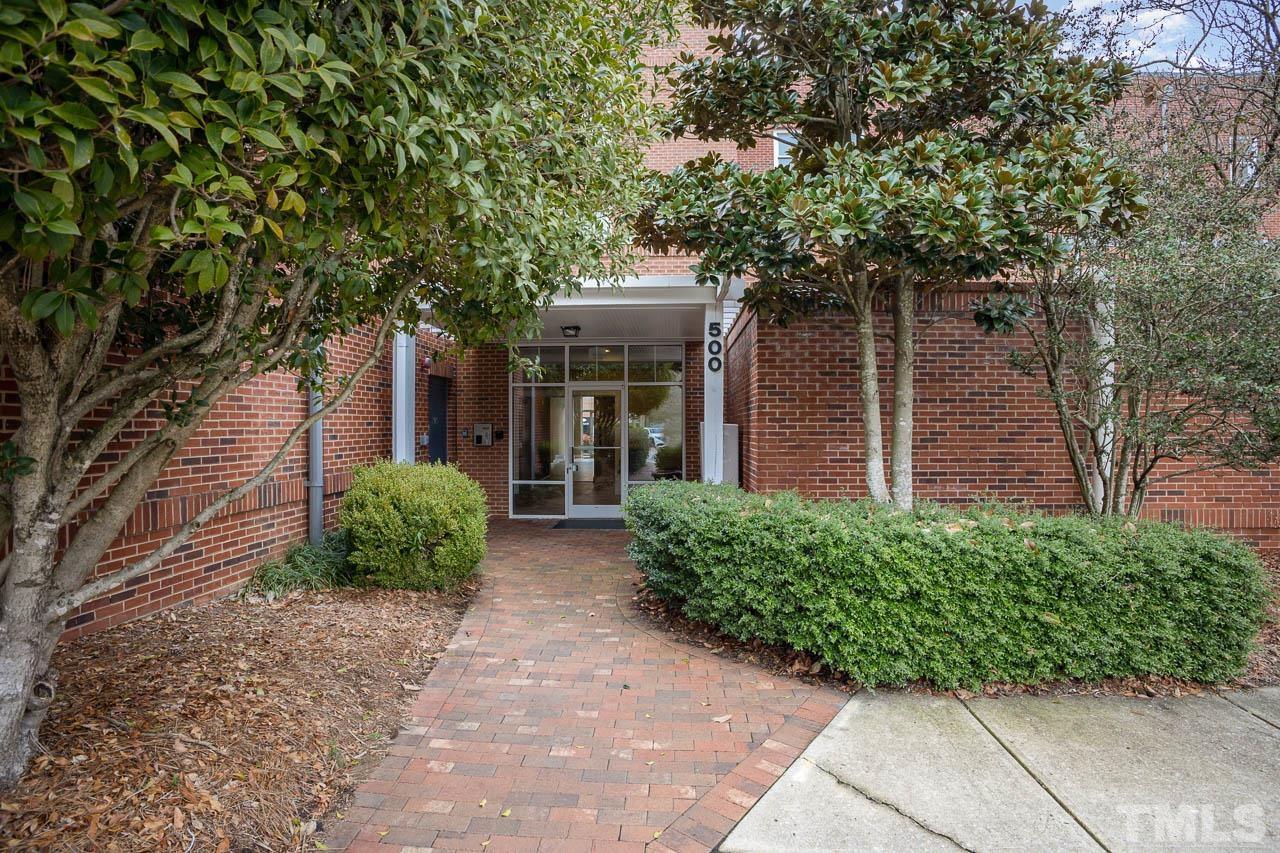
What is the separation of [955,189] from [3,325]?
4.88 metres

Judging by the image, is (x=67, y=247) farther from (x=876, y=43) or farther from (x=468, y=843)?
(x=876, y=43)

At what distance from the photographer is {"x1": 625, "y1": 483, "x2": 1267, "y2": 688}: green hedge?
3.88 metres

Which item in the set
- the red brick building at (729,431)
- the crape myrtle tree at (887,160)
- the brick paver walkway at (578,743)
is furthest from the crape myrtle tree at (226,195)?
the brick paver walkway at (578,743)

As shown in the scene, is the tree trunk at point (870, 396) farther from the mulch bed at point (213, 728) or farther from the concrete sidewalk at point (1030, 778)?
the mulch bed at point (213, 728)

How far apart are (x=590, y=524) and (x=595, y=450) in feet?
4.36

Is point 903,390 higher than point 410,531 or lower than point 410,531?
higher

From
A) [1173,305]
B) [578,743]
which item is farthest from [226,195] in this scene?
[1173,305]

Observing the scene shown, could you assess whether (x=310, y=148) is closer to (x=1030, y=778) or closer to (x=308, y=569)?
(x=1030, y=778)

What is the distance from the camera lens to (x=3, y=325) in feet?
7.39

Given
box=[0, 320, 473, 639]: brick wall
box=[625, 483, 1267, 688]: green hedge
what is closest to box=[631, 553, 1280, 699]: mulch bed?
box=[625, 483, 1267, 688]: green hedge

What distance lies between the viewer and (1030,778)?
118 inches

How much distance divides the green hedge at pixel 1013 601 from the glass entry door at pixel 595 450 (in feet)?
23.2

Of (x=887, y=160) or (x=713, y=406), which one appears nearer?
(x=887, y=160)

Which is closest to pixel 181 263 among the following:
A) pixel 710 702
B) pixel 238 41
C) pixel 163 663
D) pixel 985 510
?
pixel 238 41
